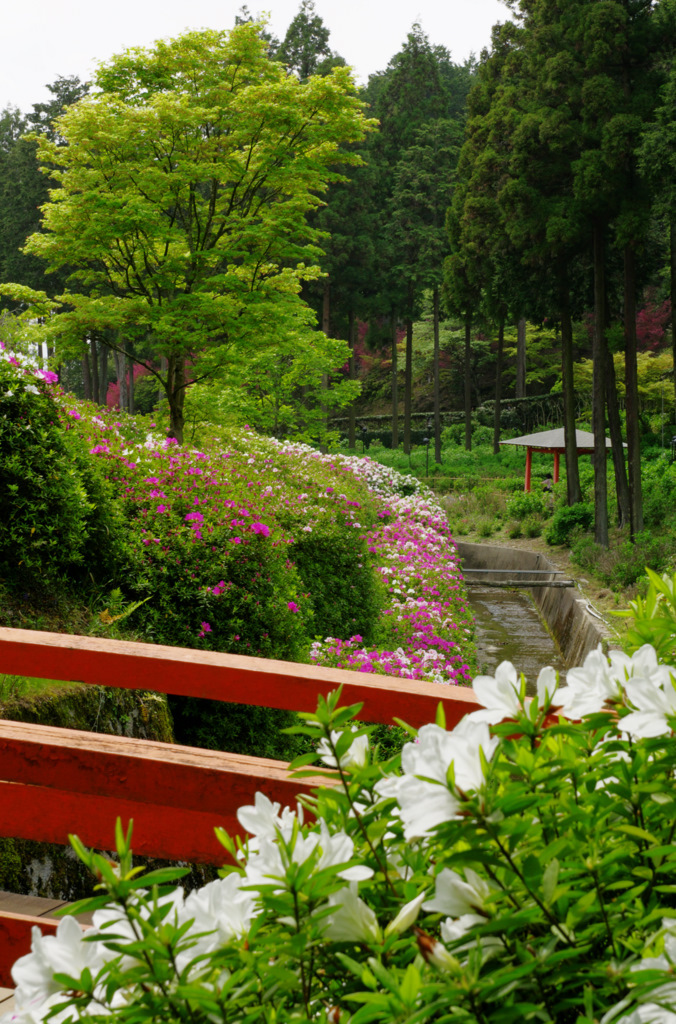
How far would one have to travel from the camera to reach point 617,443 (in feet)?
51.1

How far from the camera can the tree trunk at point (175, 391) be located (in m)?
11.8

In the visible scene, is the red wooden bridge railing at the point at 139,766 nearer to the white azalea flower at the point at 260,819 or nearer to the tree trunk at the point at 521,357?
the white azalea flower at the point at 260,819

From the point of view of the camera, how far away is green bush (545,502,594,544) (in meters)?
17.2

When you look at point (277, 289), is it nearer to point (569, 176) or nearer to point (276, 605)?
point (569, 176)

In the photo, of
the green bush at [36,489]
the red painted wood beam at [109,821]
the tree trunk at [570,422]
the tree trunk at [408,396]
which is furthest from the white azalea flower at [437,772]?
the tree trunk at [408,396]

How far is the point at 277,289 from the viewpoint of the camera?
1221 cm

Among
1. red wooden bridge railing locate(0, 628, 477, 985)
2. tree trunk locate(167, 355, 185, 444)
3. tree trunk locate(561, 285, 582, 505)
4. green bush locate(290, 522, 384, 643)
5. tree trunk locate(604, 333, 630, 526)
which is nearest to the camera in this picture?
red wooden bridge railing locate(0, 628, 477, 985)

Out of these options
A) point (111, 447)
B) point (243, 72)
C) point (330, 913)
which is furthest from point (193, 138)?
point (330, 913)

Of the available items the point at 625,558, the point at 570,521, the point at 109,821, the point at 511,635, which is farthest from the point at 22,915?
the point at 570,521

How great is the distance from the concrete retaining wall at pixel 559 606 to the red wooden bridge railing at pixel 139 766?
5.56m

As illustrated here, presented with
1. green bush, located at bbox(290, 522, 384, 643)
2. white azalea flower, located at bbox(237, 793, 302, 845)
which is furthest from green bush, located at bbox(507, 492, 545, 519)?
white azalea flower, located at bbox(237, 793, 302, 845)

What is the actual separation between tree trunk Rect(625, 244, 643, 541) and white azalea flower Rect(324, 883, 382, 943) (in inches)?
578

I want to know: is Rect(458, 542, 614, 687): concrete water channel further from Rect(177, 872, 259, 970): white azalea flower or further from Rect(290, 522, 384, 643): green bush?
Rect(177, 872, 259, 970): white azalea flower

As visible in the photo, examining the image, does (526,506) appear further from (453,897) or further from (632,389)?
(453,897)
